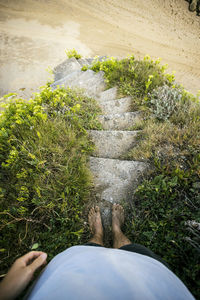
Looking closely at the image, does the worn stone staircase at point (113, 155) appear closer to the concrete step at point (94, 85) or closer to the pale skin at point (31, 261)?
the concrete step at point (94, 85)

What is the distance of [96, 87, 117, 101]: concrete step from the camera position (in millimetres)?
3543

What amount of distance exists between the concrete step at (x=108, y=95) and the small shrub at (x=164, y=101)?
901mm

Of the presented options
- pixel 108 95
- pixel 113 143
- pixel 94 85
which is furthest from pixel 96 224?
pixel 94 85

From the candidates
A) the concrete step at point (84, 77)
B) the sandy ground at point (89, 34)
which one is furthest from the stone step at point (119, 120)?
the sandy ground at point (89, 34)

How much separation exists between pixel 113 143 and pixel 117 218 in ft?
3.95

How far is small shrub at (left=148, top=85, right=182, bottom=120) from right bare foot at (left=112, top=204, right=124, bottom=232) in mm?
1707

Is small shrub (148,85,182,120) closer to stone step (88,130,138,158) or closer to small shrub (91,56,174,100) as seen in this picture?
small shrub (91,56,174,100)

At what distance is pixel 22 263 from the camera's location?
120cm

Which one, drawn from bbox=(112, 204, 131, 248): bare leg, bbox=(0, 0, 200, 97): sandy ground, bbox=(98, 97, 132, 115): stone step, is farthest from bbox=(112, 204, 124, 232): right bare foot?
bbox=(0, 0, 200, 97): sandy ground

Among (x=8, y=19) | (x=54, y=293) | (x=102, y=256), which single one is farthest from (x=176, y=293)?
(x=8, y=19)

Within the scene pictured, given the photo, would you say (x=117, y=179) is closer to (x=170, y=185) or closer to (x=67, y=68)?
(x=170, y=185)

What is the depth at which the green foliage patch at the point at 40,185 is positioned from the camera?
1700 mm

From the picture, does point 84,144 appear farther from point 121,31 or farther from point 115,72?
point 121,31

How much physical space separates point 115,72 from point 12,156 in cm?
301
